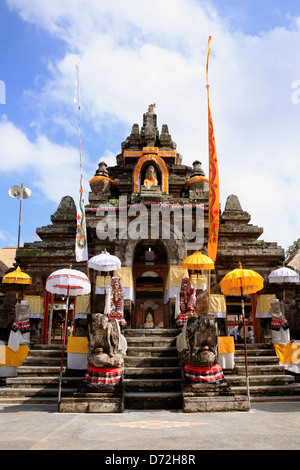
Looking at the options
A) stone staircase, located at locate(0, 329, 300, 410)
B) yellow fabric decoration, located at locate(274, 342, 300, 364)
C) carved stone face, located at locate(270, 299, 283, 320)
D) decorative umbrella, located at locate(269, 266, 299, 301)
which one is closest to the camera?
stone staircase, located at locate(0, 329, 300, 410)

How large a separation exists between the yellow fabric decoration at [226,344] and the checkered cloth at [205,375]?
143 centimetres

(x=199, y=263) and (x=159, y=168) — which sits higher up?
(x=159, y=168)

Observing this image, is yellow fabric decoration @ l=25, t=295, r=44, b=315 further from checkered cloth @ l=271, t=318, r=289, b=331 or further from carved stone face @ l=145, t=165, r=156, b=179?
checkered cloth @ l=271, t=318, r=289, b=331

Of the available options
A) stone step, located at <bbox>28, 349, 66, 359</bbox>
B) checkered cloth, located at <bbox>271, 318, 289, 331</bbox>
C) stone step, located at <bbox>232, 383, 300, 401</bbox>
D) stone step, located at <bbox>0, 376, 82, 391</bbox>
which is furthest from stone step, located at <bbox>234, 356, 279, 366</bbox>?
stone step, located at <bbox>28, 349, 66, 359</bbox>

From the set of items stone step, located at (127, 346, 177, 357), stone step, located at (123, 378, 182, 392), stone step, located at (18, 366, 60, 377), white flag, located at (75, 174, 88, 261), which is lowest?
stone step, located at (123, 378, 182, 392)

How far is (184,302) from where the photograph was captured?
1085cm

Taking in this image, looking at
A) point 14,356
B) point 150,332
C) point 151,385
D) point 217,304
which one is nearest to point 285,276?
point 217,304

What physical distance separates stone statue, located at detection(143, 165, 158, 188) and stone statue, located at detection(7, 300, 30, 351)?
23.4ft

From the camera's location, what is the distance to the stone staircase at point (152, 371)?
698cm

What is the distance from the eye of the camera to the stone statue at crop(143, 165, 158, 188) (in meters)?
15.2

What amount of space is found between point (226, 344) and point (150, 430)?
435 cm

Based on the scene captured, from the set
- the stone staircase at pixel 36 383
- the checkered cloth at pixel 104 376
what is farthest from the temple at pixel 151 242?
the checkered cloth at pixel 104 376

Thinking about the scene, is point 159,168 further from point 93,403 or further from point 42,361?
point 93,403

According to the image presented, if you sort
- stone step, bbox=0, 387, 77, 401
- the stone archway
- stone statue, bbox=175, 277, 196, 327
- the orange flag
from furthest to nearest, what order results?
the stone archway
stone statue, bbox=175, 277, 196, 327
the orange flag
stone step, bbox=0, 387, 77, 401
